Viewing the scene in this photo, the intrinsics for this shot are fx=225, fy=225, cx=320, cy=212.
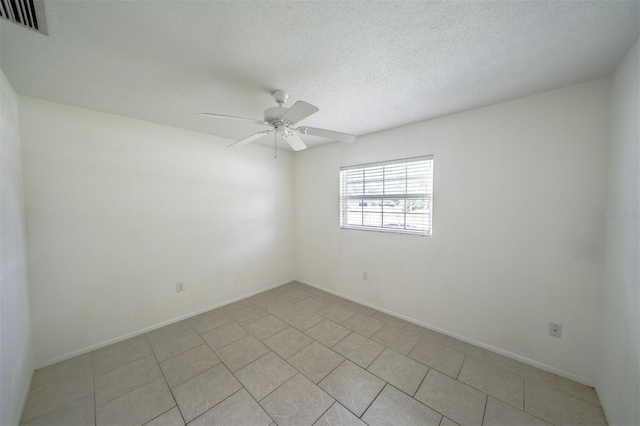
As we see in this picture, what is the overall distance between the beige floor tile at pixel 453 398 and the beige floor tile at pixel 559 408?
1.01 feet

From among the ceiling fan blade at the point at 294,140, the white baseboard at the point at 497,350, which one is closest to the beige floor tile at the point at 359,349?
the white baseboard at the point at 497,350

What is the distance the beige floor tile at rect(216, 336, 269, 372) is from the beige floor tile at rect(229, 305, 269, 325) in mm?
376

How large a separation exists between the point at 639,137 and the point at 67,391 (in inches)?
162

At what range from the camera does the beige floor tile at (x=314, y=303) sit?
9.96 feet

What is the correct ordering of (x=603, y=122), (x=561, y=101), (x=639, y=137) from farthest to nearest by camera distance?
1. (x=561, y=101)
2. (x=603, y=122)
3. (x=639, y=137)

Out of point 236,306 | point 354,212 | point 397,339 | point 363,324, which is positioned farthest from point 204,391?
point 354,212

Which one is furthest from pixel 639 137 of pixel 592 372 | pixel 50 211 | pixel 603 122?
pixel 50 211

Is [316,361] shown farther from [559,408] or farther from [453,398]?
[559,408]

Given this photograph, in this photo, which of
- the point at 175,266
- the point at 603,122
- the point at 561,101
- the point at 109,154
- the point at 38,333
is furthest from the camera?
the point at 175,266

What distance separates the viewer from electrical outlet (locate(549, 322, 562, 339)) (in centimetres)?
183

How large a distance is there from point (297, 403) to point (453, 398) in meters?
1.13

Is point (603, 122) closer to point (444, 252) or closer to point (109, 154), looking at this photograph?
point (444, 252)

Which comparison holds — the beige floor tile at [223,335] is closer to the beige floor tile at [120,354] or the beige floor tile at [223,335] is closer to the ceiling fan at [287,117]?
the beige floor tile at [120,354]

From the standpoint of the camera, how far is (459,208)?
90.7 inches
